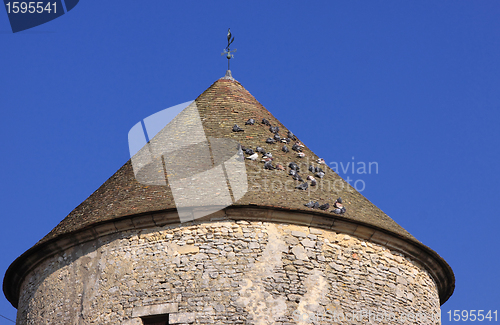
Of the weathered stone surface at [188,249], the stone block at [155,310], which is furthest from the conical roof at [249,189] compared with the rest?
the stone block at [155,310]

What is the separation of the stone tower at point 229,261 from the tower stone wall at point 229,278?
0.05 ft

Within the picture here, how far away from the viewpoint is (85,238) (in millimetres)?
12086

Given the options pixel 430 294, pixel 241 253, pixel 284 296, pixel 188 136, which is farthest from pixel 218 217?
pixel 430 294

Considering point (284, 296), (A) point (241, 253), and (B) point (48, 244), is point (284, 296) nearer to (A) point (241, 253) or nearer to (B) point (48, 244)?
(A) point (241, 253)

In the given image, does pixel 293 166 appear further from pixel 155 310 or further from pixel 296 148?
pixel 155 310

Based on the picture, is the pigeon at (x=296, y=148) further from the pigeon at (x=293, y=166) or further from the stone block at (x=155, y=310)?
the stone block at (x=155, y=310)

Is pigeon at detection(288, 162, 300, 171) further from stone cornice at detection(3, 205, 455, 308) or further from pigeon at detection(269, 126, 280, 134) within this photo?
stone cornice at detection(3, 205, 455, 308)

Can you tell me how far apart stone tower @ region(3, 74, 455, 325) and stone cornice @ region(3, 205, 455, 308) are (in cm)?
2

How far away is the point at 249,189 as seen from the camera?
1195 cm

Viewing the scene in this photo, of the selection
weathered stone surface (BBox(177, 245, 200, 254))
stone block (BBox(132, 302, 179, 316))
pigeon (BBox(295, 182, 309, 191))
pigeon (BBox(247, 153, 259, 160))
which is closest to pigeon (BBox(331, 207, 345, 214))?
pigeon (BBox(295, 182, 309, 191))

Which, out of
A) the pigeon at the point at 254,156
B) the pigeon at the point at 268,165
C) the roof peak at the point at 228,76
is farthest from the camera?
the roof peak at the point at 228,76

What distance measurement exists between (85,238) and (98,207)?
26.2 inches

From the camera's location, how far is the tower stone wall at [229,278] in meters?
11.0

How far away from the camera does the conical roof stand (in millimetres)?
11867
